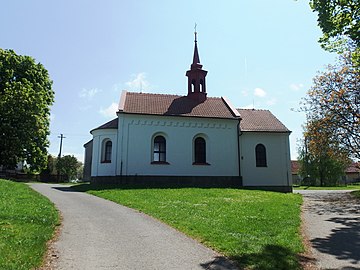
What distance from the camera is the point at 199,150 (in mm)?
26922

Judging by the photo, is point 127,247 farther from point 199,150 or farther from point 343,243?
point 199,150

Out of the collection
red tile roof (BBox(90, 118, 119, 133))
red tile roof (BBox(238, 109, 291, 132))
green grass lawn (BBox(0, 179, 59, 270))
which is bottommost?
green grass lawn (BBox(0, 179, 59, 270))

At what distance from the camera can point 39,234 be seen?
7.25 metres

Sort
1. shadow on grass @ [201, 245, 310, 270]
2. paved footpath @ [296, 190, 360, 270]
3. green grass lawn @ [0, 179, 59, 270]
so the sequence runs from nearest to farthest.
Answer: green grass lawn @ [0, 179, 59, 270] < shadow on grass @ [201, 245, 310, 270] < paved footpath @ [296, 190, 360, 270]

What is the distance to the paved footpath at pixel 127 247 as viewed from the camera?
559cm

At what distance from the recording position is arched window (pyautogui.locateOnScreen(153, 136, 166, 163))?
85.0 ft

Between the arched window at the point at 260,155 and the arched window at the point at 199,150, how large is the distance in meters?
4.95

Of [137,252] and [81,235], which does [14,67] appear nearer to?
[81,235]

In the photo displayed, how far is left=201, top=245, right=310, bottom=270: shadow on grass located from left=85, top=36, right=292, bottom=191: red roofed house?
62.1 feet

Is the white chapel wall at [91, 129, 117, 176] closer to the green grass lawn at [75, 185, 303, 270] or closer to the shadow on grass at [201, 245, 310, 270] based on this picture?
the green grass lawn at [75, 185, 303, 270]

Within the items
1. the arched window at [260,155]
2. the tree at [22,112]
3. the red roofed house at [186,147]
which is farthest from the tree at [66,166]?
the arched window at [260,155]

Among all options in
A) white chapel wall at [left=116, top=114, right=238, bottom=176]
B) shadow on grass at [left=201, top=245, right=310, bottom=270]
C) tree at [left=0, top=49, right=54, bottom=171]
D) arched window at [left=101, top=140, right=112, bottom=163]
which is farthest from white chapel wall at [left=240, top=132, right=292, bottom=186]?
shadow on grass at [left=201, top=245, right=310, bottom=270]

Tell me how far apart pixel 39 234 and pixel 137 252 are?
8.54 ft

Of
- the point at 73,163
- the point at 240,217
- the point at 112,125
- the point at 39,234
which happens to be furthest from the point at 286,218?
the point at 73,163
